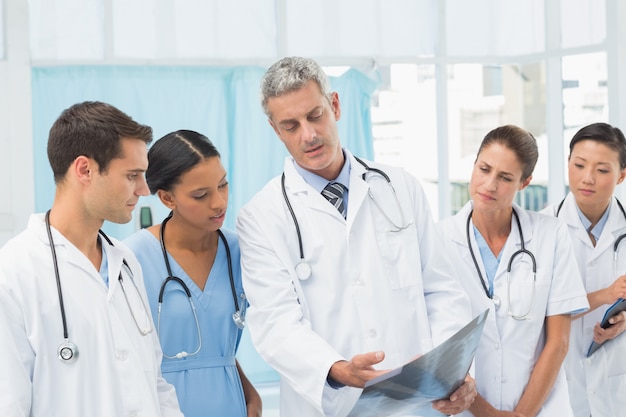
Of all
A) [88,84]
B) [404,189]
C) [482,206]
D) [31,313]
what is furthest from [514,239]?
[88,84]

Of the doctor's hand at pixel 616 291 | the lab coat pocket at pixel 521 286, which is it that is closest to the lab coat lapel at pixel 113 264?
the lab coat pocket at pixel 521 286

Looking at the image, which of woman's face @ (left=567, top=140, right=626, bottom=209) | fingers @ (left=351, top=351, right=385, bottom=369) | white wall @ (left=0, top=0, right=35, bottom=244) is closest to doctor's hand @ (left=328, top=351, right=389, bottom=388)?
fingers @ (left=351, top=351, right=385, bottom=369)

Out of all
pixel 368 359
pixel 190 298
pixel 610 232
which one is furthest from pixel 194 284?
pixel 610 232

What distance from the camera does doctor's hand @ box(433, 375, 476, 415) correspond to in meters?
1.60

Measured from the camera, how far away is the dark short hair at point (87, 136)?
1497 mm

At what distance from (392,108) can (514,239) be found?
9.18 ft

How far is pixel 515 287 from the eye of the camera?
210 centimetres

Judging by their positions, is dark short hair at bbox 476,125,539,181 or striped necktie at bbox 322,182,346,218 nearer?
striped necktie at bbox 322,182,346,218

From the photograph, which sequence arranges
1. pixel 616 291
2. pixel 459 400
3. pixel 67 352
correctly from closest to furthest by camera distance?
1. pixel 67 352
2. pixel 459 400
3. pixel 616 291

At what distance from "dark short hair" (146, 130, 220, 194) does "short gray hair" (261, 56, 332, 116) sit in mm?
199

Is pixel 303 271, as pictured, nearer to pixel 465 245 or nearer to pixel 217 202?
pixel 217 202

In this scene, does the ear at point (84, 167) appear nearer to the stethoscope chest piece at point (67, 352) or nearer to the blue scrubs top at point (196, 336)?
the stethoscope chest piece at point (67, 352)

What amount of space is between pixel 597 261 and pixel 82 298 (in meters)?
1.61

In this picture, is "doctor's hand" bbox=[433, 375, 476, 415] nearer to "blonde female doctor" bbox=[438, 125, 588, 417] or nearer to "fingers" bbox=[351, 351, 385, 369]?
"fingers" bbox=[351, 351, 385, 369]
